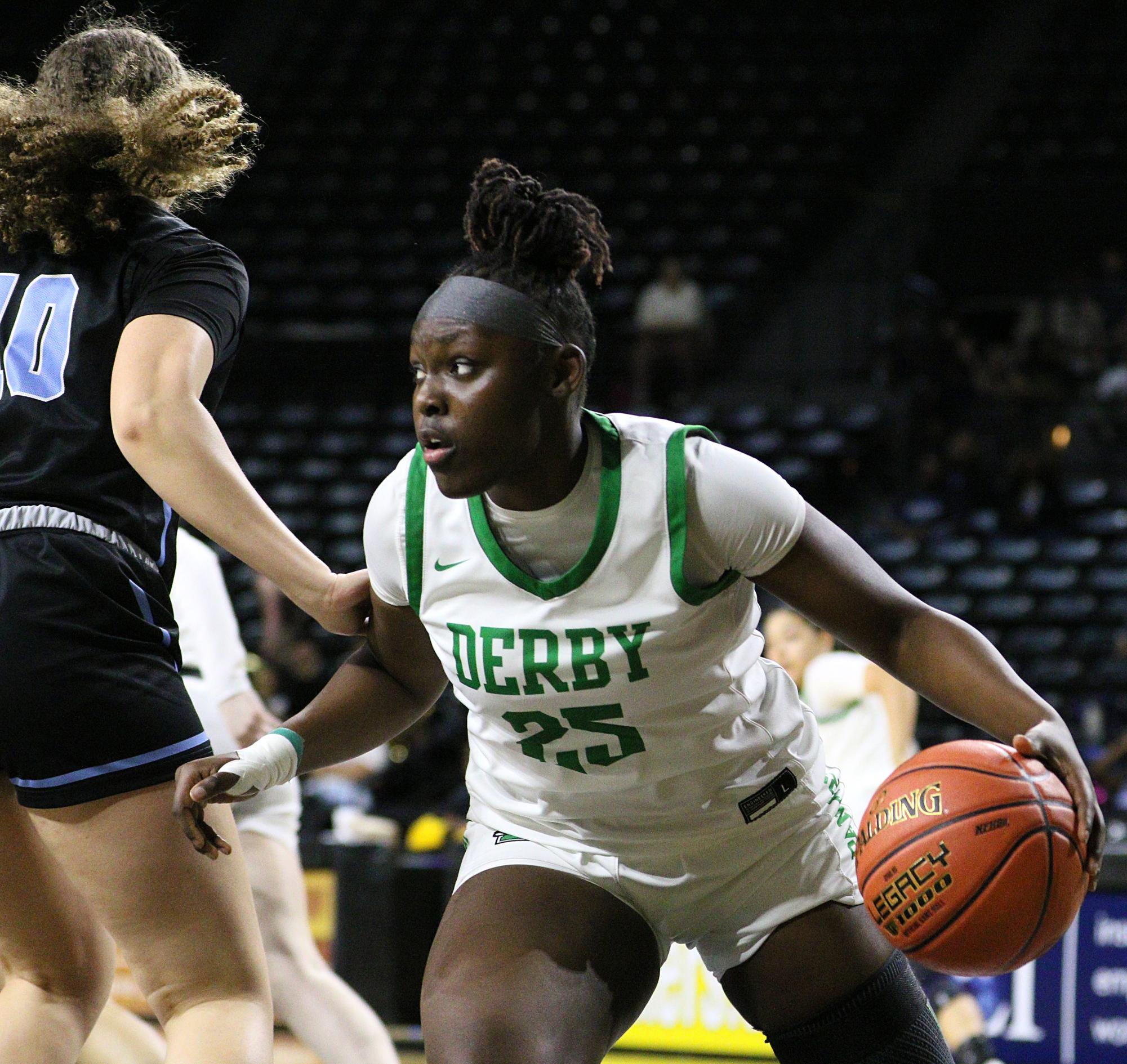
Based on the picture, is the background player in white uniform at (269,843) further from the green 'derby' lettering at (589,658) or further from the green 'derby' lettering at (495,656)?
the green 'derby' lettering at (589,658)

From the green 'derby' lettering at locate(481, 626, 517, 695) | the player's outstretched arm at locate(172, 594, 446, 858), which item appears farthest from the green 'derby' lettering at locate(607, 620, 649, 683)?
the player's outstretched arm at locate(172, 594, 446, 858)

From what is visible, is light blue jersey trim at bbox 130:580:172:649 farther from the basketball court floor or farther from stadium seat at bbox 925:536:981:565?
stadium seat at bbox 925:536:981:565

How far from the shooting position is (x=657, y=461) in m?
2.42

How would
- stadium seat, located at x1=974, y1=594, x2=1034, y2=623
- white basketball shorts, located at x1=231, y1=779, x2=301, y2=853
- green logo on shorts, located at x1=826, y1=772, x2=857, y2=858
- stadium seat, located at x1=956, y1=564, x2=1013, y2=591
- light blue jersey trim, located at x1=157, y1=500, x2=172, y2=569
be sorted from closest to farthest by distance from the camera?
light blue jersey trim, located at x1=157, y1=500, x2=172, y2=569
green logo on shorts, located at x1=826, y1=772, x2=857, y2=858
white basketball shorts, located at x1=231, y1=779, x2=301, y2=853
stadium seat, located at x1=974, y1=594, x2=1034, y2=623
stadium seat, located at x1=956, y1=564, x2=1013, y2=591

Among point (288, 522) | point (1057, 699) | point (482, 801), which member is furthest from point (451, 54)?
point (482, 801)

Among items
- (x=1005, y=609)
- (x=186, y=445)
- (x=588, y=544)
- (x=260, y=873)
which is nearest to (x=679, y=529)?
(x=588, y=544)

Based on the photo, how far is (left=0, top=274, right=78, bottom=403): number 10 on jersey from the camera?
7.93ft

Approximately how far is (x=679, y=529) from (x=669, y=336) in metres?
9.71

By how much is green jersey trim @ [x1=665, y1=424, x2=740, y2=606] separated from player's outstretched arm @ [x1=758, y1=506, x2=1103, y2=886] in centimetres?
11

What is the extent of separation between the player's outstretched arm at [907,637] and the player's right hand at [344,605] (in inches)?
26.2

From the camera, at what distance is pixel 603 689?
2361 millimetres

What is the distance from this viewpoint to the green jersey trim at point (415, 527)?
8.18 ft

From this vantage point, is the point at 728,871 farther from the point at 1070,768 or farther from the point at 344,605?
the point at 344,605

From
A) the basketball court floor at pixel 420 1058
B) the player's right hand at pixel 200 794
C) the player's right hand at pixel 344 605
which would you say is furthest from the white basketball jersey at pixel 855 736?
the player's right hand at pixel 200 794
